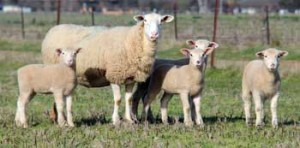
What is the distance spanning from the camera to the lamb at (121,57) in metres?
14.3

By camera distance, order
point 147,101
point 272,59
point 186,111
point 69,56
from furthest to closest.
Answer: point 147,101 → point 69,56 → point 186,111 → point 272,59

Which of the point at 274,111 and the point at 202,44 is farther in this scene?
the point at 202,44

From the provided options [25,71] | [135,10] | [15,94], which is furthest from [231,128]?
[135,10]

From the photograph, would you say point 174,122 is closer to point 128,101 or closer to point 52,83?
point 128,101

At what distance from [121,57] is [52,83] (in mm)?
1419

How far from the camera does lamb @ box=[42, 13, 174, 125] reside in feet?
47.0

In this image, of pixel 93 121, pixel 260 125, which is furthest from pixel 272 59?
pixel 93 121

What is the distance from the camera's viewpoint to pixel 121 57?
14578 mm

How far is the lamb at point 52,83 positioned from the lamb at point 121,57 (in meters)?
0.83

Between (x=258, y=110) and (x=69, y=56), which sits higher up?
(x=69, y=56)

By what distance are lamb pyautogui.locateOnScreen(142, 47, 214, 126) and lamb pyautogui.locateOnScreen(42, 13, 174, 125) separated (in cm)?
33

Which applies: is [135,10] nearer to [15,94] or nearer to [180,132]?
[15,94]

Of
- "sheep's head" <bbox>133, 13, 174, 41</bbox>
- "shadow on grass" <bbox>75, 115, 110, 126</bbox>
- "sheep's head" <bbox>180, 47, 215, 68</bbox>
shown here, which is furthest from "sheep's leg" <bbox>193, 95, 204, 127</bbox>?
"shadow on grass" <bbox>75, 115, 110, 126</bbox>

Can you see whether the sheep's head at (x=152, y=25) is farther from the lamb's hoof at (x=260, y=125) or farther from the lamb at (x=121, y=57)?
the lamb's hoof at (x=260, y=125)
